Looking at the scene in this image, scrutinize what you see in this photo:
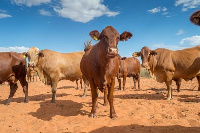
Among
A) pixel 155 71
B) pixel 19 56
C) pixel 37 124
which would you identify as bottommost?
pixel 37 124

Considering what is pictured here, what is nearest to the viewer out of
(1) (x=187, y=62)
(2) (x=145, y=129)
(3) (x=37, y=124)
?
(2) (x=145, y=129)

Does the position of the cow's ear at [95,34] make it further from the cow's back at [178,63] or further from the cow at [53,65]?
the cow's back at [178,63]

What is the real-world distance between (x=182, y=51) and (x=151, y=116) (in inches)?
181

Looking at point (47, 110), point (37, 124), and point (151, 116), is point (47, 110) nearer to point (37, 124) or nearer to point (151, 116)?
point (37, 124)

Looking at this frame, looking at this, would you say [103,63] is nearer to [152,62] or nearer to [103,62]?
[103,62]

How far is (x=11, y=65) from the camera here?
7969mm

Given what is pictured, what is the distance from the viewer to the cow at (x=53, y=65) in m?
8.26

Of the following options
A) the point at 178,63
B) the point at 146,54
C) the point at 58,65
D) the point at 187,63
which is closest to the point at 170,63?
the point at 178,63

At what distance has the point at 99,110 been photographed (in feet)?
20.8

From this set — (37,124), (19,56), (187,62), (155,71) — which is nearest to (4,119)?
(37,124)

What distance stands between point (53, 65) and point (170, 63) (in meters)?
5.51

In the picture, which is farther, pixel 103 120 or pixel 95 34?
pixel 95 34

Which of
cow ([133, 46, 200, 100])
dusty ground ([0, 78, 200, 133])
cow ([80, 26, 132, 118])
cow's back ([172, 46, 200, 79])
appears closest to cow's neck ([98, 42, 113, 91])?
cow ([80, 26, 132, 118])

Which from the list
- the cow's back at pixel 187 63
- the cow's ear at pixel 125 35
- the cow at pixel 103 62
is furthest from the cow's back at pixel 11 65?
the cow's back at pixel 187 63
